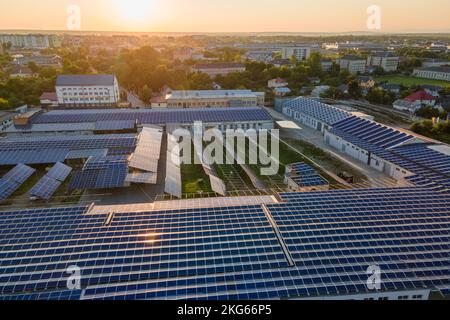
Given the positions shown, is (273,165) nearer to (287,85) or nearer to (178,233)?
(178,233)

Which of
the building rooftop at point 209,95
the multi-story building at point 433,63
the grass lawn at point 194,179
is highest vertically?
the multi-story building at point 433,63

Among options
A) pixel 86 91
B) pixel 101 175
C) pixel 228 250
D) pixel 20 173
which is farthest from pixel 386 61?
pixel 20 173

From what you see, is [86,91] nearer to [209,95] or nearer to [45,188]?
[209,95]

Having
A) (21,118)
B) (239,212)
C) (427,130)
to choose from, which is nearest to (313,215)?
(239,212)

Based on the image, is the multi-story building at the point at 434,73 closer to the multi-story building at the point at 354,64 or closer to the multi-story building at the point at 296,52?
the multi-story building at the point at 354,64

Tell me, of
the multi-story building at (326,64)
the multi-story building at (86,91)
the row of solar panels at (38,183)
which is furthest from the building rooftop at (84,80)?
the multi-story building at (326,64)
